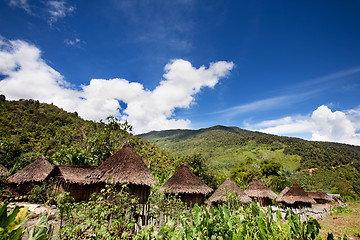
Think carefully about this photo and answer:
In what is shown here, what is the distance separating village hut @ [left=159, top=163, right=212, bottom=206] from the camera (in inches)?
410

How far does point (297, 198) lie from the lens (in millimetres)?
15211

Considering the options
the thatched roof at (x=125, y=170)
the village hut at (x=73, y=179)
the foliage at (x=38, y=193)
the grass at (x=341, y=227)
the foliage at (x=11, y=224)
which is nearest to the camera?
the foliage at (x=11, y=224)

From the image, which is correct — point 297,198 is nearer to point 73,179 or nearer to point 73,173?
point 73,179

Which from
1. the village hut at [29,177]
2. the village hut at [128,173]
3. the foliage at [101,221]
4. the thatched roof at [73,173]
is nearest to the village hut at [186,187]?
the village hut at [128,173]

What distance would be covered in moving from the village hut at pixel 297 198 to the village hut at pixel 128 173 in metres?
13.7

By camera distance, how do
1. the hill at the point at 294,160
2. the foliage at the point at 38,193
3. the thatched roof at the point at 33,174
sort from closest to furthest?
the foliage at the point at 38,193 < the thatched roof at the point at 33,174 < the hill at the point at 294,160

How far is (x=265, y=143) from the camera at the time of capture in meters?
69.7

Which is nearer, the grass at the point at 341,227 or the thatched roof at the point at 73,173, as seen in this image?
the grass at the point at 341,227

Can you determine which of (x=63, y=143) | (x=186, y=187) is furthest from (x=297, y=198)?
(x=63, y=143)

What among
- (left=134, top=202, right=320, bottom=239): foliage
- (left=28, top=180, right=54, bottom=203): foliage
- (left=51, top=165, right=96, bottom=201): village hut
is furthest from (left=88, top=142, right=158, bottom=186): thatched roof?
(left=134, top=202, right=320, bottom=239): foliage

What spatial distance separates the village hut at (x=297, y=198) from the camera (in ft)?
49.6

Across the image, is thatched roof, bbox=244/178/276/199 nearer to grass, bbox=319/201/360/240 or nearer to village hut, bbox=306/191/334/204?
grass, bbox=319/201/360/240

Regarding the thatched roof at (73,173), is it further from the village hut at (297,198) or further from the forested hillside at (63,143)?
the village hut at (297,198)

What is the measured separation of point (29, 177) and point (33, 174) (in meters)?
0.27
